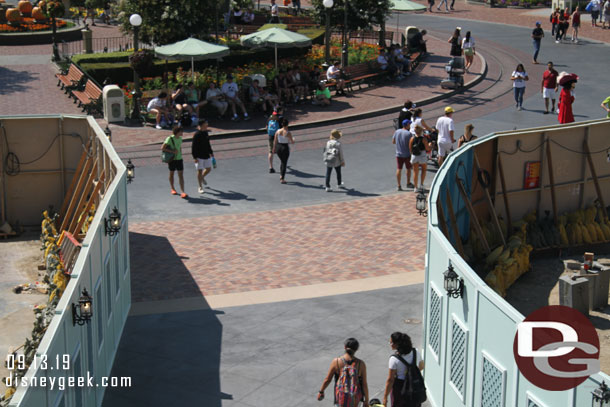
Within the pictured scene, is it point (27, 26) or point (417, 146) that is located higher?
point (27, 26)

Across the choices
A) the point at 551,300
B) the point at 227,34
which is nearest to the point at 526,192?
the point at 551,300

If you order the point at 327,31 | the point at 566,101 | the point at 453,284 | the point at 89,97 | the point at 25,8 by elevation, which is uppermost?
the point at 25,8

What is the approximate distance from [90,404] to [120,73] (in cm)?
2304

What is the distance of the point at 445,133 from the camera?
22641 mm

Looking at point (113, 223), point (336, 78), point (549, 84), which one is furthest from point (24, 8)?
point (113, 223)

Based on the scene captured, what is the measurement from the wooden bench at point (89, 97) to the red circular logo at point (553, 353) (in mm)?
21717

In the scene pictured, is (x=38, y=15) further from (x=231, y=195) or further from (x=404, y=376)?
(x=404, y=376)

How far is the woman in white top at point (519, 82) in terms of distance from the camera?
1168 inches

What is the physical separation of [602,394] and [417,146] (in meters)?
13.6

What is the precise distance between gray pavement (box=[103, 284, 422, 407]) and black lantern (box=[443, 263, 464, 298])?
221cm

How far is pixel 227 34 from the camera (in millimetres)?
41062

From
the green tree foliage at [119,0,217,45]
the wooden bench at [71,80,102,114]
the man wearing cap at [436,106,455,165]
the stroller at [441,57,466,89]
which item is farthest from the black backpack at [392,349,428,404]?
the green tree foliage at [119,0,217,45]

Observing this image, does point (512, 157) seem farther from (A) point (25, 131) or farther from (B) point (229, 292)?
(A) point (25, 131)

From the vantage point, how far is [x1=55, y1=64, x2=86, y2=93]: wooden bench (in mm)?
31891
